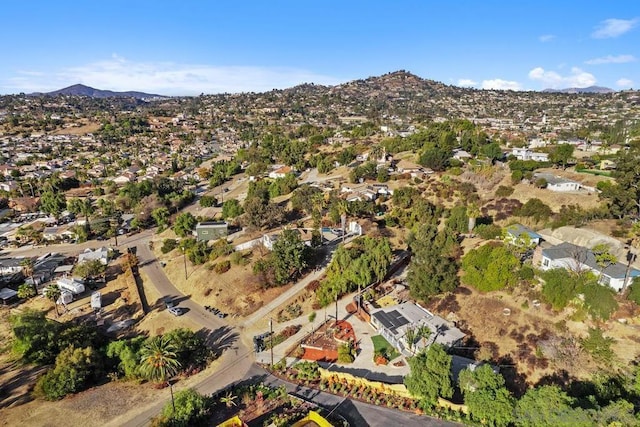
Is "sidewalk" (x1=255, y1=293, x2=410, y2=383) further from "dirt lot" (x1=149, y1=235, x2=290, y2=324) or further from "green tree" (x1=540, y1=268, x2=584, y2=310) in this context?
"green tree" (x1=540, y1=268, x2=584, y2=310)

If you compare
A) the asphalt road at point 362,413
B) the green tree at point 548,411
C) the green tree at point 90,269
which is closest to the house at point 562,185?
the green tree at point 548,411

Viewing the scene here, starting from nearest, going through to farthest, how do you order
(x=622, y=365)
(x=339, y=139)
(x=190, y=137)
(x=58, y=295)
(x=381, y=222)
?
1. (x=622, y=365)
2. (x=58, y=295)
3. (x=381, y=222)
4. (x=339, y=139)
5. (x=190, y=137)

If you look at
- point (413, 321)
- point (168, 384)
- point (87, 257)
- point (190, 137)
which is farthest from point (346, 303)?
point (190, 137)

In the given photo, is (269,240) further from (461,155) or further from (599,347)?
(461,155)

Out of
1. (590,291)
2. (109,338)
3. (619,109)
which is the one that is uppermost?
(619,109)

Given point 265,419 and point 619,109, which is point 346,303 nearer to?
point 265,419

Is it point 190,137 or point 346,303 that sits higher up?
point 190,137

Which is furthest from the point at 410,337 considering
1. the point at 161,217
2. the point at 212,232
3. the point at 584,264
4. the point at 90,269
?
the point at 161,217

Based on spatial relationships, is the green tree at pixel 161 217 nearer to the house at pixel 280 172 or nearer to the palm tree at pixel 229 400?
the house at pixel 280 172
